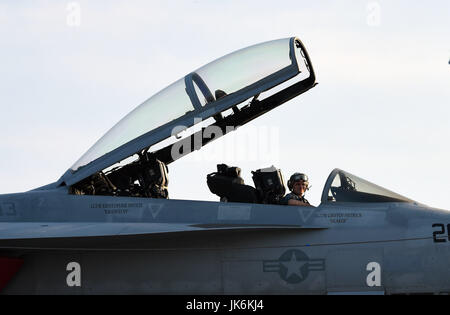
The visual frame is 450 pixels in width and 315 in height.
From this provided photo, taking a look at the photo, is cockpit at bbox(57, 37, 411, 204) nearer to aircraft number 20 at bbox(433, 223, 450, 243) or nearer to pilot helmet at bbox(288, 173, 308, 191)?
pilot helmet at bbox(288, 173, 308, 191)

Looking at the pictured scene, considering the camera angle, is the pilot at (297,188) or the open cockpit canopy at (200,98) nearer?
the pilot at (297,188)

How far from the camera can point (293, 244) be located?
7551 mm

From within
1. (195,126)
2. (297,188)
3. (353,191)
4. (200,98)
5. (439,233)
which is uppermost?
(200,98)

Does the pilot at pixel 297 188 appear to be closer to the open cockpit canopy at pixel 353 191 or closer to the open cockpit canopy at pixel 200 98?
the open cockpit canopy at pixel 353 191

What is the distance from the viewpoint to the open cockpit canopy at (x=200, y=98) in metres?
8.54

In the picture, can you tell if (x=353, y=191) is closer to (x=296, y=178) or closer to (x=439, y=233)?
(x=296, y=178)

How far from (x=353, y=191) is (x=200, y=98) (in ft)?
7.21

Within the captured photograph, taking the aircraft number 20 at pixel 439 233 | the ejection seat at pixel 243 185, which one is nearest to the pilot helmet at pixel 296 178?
the ejection seat at pixel 243 185

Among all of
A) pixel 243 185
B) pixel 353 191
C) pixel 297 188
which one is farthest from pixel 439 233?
pixel 243 185

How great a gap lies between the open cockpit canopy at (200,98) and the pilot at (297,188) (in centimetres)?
114

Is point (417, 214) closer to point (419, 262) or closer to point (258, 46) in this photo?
point (419, 262)

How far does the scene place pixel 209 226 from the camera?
7.70 metres

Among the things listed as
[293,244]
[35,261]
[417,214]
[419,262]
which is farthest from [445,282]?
[35,261]

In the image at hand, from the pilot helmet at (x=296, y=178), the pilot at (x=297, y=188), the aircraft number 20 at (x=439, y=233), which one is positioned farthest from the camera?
the pilot helmet at (x=296, y=178)
